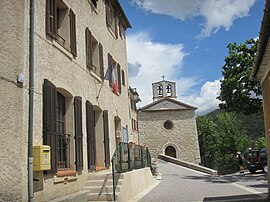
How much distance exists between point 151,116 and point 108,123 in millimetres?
37383

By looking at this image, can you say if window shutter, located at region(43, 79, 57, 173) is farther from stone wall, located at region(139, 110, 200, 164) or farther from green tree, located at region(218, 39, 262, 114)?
stone wall, located at region(139, 110, 200, 164)

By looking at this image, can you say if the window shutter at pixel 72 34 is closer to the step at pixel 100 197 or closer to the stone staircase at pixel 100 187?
the stone staircase at pixel 100 187

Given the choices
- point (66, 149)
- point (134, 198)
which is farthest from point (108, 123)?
point (66, 149)

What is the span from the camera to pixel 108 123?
14867 mm

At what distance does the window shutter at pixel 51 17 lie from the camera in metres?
9.30

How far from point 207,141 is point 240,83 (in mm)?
47985

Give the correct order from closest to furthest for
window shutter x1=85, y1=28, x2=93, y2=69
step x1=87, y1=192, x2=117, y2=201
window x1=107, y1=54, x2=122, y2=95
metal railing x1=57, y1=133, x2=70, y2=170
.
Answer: metal railing x1=57, y1=133, x2=70, y2=170 < step x1=87, y1=192, x2=117, y2=201 < window shutter x1=85, y1=28, x2=93, y2=69 < window x1=107, y1=54, x2=122, y2=95

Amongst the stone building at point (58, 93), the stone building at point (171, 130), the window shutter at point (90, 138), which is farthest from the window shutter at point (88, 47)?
the stone building at point (171, 130)

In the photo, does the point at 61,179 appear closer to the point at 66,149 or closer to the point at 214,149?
the point at 66,149

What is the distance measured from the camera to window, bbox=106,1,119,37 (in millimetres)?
16884

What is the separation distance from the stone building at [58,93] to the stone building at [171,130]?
3436 centimetres

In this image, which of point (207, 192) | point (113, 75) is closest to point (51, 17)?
point (113, 75)

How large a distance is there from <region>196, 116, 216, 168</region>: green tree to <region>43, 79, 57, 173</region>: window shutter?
60077 mm

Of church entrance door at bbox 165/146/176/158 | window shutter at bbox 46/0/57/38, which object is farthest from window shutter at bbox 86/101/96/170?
church entrance door at bbox 165/146/176/158
